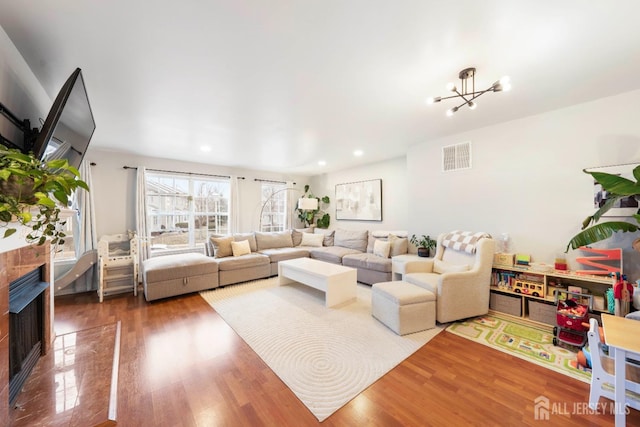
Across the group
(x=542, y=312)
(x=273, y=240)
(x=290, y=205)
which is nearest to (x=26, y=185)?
(x=542, y=312)

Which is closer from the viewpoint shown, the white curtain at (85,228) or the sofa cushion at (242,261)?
the white curtain at (85,228)

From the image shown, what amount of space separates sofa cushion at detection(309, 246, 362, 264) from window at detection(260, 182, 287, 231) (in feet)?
5.36

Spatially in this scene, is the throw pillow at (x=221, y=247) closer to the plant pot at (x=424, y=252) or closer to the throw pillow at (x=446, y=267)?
the plant pot at (x=424, y=252)

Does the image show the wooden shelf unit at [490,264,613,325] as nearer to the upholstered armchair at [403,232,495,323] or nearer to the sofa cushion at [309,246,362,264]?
the upholstered armchair at [403,232,495,323]

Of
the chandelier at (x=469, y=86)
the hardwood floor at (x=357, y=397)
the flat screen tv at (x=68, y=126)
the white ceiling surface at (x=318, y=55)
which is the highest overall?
the white ceiling surface at (x=318, y=55)

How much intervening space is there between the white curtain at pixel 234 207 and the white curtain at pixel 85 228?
2.23 meters

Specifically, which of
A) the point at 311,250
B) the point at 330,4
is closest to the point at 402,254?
the point at 311,250

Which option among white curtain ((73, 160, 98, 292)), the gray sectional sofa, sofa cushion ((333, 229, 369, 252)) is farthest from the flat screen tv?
sofa cushion ((333, 229, 369, 252))

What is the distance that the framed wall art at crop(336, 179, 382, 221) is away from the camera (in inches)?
197

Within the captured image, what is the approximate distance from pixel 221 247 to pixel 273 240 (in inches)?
45.5

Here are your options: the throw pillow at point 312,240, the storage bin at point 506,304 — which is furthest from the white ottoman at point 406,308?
the throw pillow at point 312,240

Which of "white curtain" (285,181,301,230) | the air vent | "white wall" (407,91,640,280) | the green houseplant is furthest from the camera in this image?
"white curtain" (285,181,301,230)

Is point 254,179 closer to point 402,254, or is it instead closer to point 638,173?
point 402,254

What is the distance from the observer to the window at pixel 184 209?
179 inches
